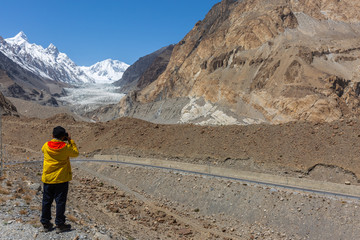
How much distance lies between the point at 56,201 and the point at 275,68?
5419 centimetres

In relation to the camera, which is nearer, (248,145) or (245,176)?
(245,176)

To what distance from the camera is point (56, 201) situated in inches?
240

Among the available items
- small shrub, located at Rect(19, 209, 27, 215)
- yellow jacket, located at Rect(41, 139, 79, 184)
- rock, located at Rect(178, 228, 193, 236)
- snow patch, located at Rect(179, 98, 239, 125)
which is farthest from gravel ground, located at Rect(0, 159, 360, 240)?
snow patch, located at Rect(179, 98, 239, 125)

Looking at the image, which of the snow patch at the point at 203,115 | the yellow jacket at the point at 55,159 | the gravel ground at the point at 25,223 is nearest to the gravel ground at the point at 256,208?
the gravel ground at the point at 25,223

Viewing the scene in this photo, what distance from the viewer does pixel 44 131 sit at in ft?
126

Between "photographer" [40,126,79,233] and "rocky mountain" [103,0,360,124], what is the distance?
4606cm

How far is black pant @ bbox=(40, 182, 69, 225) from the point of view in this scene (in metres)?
6.05

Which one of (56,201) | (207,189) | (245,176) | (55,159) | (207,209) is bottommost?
(207,209)

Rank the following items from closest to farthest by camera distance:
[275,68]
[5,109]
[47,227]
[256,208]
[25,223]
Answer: [47,227], [25,223], [256,208], [275,68], [5,109]

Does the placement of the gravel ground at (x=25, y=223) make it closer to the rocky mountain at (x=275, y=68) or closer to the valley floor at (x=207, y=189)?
the valley floor at (x=207, y=189)

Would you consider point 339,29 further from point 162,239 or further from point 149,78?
point 149,78

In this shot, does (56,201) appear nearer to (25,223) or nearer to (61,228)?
(61,228)

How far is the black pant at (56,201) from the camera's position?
6047 millimetres

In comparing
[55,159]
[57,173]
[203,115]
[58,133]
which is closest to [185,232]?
[57,173]
